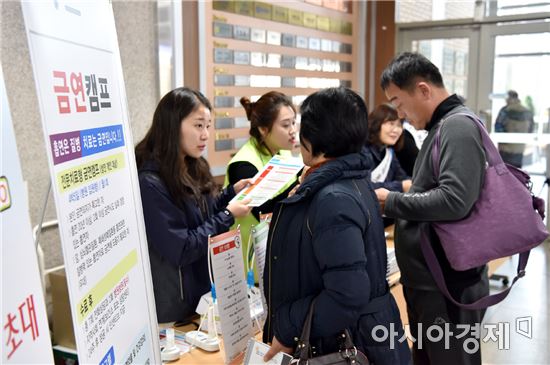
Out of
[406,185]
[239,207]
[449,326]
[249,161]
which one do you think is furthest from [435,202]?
[406,185]

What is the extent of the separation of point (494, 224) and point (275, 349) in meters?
0.83

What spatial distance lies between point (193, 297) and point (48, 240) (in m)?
1.28

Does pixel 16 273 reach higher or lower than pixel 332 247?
higher

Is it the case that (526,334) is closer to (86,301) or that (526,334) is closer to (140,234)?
(140,234)

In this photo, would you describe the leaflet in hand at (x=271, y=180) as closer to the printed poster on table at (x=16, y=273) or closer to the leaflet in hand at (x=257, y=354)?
the leaflet in hand at (x=257, y=354)

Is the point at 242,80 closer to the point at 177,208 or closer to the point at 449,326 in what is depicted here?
the point at 177,208

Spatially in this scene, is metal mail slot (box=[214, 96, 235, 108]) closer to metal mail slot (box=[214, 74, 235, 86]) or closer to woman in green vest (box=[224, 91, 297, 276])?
metal mail slot (box=[214, 74, 235, 86])

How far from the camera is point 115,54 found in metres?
1.26

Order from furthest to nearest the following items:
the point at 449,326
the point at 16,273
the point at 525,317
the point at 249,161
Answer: the point at 525,317 → the point at 249,161 → the point at 449,326 → the point at 16,273

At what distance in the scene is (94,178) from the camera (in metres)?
1.08

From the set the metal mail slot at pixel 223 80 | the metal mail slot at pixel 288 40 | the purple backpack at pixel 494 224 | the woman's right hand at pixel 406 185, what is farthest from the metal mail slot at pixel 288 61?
the purple backpack at pixel 494 224

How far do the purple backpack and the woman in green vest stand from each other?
0.80 m

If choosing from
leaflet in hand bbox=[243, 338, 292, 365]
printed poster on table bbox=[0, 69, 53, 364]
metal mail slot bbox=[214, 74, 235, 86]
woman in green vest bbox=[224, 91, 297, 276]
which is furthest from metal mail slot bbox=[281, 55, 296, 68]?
printed poster on table bbox=[0, 69, 53, 364]

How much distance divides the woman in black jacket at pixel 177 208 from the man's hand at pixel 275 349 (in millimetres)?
503
